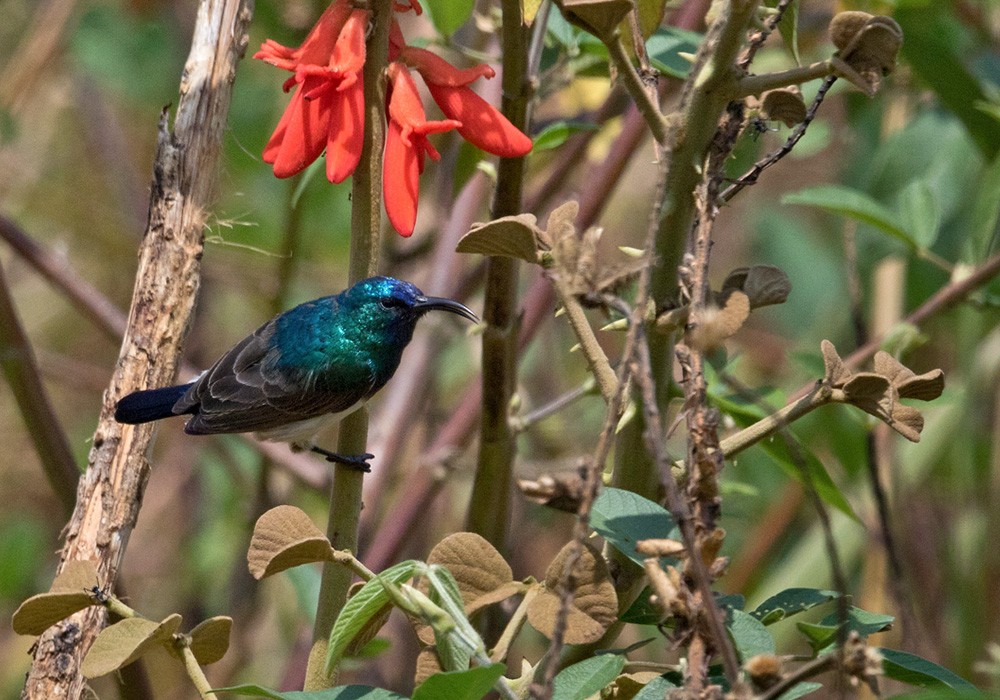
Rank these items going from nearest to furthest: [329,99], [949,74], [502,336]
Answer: [329,99] → [502,336] → [949,74]

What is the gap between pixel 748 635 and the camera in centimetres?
110

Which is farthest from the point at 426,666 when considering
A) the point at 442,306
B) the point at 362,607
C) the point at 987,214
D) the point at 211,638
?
the point at 987,214

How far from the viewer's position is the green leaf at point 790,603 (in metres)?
1.19

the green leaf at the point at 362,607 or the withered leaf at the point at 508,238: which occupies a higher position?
the withered leaf at the point at 508,238

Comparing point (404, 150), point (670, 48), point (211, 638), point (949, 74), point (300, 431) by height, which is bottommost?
point (211, 638)

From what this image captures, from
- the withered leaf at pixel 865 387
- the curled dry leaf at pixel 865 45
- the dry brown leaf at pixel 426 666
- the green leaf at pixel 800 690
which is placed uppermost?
the curled dry leaf at pixel 865 45

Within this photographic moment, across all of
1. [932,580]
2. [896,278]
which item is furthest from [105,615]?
[932,580]

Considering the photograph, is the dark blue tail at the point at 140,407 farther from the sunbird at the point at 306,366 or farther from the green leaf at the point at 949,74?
the green leaf at the point at 949,74

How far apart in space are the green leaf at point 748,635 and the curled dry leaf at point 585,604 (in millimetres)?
115

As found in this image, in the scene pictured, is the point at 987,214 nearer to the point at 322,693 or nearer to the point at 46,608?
the point at 322,693

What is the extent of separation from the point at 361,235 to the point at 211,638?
1.68ft

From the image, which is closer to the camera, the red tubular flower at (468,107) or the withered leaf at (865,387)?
the withered leaf at (865,387)

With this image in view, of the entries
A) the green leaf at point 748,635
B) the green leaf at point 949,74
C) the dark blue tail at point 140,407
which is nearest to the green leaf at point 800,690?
the green leaf at point 748,635

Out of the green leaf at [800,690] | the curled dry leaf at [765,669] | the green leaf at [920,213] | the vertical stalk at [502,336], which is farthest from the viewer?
the green leaf at [920,213]
